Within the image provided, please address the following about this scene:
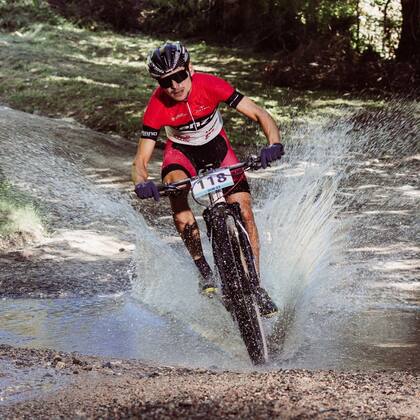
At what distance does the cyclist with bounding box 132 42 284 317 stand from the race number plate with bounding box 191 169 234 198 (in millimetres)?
419

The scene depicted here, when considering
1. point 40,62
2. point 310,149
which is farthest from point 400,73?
point 40,62

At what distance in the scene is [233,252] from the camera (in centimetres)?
520

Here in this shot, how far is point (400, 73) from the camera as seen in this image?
53.5 feet

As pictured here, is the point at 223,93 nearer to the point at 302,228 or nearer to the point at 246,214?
the point at 246,214

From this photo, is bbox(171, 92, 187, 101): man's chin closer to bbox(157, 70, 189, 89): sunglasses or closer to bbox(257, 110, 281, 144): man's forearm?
bbox(157, 70, 189, 89): sunglasses

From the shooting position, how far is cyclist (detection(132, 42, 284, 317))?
5465 mm

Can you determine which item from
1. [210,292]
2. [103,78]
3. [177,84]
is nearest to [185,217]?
[210,292]

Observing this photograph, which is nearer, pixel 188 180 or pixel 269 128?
pixel 188 180

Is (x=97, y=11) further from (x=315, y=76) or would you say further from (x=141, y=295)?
(x=141, y=295)

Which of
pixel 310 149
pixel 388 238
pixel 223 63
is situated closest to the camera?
pixel 388 238

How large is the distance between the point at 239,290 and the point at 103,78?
12.8 metres

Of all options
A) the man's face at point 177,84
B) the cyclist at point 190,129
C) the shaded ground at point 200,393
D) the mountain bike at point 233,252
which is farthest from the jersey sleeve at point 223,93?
the shaded ground at point 200,393

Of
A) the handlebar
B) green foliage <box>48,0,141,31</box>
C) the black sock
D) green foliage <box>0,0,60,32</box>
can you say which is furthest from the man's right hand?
green foliage <box>48,0,141,31</box>

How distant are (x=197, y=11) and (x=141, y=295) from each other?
1764 cm
